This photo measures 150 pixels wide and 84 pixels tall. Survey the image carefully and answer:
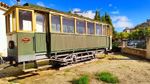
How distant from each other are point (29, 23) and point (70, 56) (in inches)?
131

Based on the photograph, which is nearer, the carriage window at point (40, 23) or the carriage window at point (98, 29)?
the carriage window at point (40, 23)

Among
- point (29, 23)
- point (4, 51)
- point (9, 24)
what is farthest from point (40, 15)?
point (4, 51)

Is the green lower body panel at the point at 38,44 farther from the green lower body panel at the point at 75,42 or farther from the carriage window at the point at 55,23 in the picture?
the carriage window at the point at 55,23

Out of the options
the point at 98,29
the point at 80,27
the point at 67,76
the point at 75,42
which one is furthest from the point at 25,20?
the point at 98,29

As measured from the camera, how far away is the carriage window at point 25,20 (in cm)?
442

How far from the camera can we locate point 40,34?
4918mm

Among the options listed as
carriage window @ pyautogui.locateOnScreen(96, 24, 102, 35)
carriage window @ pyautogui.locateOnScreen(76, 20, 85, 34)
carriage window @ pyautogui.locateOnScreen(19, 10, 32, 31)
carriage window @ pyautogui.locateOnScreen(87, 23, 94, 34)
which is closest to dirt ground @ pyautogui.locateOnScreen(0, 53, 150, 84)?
carriage window @ pyautogui.locateOnScreen(19, 10, 32, 31)

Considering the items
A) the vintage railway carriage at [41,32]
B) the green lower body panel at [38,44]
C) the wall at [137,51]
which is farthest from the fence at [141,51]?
the green lower body panel at [38,44]

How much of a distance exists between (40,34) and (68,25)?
1.99 metres

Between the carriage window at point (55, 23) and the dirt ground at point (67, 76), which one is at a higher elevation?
the carriage window at point (55, 23)

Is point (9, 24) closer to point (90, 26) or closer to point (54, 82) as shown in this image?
point (54, 82)

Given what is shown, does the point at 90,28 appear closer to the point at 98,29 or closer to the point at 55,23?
the point at 98,29

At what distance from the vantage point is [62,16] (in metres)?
5.78

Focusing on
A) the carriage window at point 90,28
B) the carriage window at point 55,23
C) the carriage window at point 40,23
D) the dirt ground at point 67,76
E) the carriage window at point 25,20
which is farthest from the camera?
the carriage window at point 90,28
